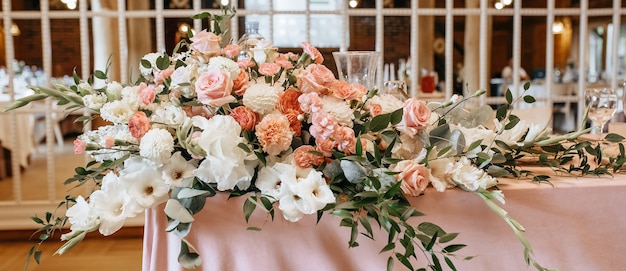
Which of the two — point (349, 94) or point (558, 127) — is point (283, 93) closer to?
point (349, 94)

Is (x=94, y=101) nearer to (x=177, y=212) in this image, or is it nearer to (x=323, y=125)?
(x=177, y=212)

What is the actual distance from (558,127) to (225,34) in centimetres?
843

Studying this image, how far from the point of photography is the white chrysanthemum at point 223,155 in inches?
35.6

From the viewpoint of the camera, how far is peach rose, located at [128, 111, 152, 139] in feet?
3.10

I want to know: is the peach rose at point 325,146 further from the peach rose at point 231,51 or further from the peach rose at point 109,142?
the peach rose at point 109,142

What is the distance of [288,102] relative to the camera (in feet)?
3.34

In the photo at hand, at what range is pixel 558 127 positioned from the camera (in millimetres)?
8633

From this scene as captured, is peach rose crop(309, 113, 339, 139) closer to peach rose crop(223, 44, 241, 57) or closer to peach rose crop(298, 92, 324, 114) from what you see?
peach rose crop(298, 92, 324, 114)

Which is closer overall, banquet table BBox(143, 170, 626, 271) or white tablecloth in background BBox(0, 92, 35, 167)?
banquet table BBox(143, 170, 626, 271)

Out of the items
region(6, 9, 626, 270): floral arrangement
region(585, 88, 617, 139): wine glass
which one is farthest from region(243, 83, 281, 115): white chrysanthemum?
region(585, 88, 617, 139): wine glass

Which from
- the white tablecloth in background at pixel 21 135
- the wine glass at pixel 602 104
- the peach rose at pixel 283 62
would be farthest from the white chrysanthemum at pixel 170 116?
the white tablecloth in background at pixel 21 135

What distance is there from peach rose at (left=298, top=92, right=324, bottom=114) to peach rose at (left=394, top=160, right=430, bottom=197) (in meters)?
0.18

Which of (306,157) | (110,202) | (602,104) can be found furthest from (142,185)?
(602,104)

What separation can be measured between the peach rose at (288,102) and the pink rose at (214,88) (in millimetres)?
93
